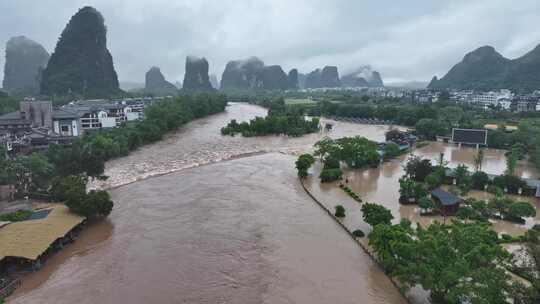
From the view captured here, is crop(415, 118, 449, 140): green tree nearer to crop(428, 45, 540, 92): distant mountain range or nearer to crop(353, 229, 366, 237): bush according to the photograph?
crop(353, 229, 366, 237): bush

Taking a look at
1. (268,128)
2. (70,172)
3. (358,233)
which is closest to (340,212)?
(358,233)

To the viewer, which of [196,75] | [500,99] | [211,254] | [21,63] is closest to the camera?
[211,254]

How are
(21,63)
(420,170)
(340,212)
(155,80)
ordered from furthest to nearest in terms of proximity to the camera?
(155,80)
(21,63)
(420,170)
(340,212)

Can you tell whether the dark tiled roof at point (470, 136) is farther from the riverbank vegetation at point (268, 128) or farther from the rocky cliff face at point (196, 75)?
the rocky cliff face at point (196, 75)

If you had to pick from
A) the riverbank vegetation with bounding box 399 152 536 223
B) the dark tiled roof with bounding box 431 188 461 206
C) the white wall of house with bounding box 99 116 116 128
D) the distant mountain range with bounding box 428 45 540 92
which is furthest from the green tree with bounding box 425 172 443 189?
the distant mountain range with bounding box 428 45 540 92

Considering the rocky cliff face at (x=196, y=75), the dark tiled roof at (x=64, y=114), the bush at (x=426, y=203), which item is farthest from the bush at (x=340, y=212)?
the rocky cliff face at (x=196, y=75)

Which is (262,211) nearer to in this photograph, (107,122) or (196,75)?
(107,122)

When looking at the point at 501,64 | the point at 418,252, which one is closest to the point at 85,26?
the point at 418,252
